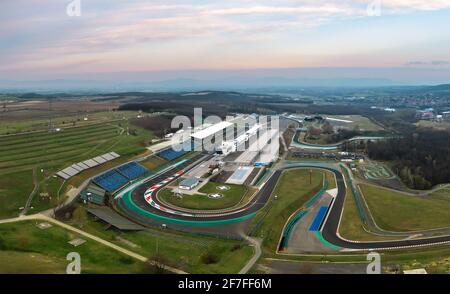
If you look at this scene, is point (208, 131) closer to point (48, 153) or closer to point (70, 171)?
point (48, 153)

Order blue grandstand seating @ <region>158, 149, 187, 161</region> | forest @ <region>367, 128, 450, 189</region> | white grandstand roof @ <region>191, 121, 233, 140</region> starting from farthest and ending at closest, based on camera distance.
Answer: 1. white grandstand roof @ <region>191, 121, 233, 140</region>
2. blue grandstand seating @ <region>158, 149, 187, 161</region>
3. forest @ <region>367, 128, 450, 189</region>

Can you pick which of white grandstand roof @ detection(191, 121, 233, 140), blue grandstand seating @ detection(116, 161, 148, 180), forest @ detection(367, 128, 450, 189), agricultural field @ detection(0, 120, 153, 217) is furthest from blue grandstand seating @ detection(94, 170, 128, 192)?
forest @ detection(367, 128, 450, 189)

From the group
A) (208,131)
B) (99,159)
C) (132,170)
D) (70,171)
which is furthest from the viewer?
(208,131)

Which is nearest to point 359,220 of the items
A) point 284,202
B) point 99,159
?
point 284,202

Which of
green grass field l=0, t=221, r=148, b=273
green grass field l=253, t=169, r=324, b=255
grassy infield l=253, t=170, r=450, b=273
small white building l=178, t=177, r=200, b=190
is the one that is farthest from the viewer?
small white building l=178, t=177, r=200, b=190

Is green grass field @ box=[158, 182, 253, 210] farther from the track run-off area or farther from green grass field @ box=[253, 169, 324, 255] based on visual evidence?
green grass field @ box=[253, 169, 324, 255]

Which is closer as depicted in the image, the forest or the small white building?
the small white building
